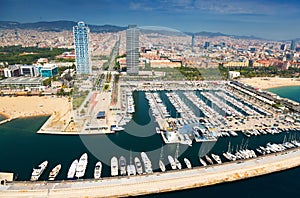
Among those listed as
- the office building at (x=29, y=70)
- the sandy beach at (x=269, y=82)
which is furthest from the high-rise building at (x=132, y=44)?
the sandy beach at (x=269, y=82)

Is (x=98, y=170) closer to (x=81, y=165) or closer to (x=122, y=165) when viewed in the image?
(x=81, y=165)

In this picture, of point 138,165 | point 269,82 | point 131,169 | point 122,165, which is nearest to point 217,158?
point 138,165

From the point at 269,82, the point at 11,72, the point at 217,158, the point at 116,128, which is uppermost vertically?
the point at 11,72

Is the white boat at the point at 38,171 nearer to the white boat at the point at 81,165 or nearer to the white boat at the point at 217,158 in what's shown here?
the white boat at the point at 81,165

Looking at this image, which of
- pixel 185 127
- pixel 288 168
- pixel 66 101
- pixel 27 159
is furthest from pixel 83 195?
pixel 66 101

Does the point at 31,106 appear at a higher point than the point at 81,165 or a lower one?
higher

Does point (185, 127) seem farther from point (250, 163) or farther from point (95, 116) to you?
point (95, 116)
